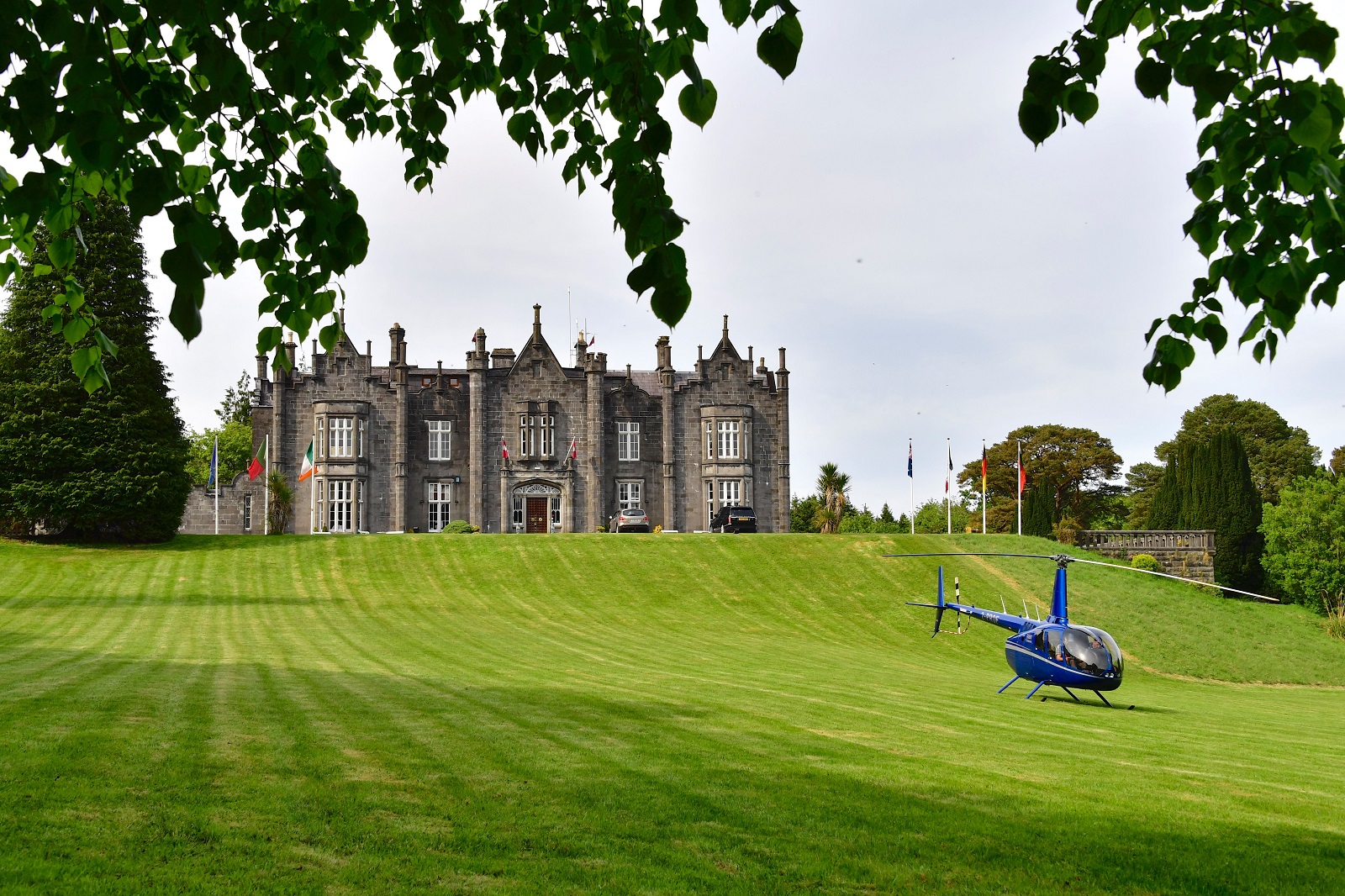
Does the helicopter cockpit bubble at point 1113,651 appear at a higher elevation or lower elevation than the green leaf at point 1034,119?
lower

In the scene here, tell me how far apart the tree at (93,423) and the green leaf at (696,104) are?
46.1 meters

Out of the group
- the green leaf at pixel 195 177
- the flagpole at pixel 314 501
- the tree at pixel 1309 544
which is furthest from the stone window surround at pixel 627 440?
the green leaf at pixel 195 177

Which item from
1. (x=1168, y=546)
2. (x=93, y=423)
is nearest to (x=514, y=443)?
(x=93, y=423)

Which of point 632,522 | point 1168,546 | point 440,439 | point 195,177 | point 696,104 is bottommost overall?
point 1168,546

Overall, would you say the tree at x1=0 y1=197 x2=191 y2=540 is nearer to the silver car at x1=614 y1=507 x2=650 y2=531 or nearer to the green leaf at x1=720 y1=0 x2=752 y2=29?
the silver car at x1=614 y1=507 x2=650 y2=531

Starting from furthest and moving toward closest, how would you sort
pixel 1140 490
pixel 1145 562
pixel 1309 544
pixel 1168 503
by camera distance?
1. pixel 1140 490
2. pixel 1168 503
3. pixel 1309 544
4. pixel 1145 562

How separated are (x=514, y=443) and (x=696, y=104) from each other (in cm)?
5594

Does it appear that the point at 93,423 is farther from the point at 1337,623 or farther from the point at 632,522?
the point at 1337,623

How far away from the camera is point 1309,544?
54719 millimetres

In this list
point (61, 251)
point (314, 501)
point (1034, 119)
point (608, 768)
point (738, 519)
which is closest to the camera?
point (1034, 119)

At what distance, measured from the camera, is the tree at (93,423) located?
4534 centimetres

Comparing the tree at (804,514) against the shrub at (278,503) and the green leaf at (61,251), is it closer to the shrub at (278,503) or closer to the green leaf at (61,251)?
the shrub at (278,503)

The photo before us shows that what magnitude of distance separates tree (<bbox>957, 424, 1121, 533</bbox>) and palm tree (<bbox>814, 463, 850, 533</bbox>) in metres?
22.2

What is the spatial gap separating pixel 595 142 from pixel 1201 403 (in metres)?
85.2
